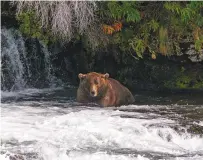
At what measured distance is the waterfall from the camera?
1170cm

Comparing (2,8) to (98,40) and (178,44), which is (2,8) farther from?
(178,44)

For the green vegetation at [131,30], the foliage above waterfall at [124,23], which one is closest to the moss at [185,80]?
the green vegetation at [131,30]

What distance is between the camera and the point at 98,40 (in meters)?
10.8

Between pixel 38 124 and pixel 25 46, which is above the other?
pixel 25 46

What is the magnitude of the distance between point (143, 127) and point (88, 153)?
1419mm

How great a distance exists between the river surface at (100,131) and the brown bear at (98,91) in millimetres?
212

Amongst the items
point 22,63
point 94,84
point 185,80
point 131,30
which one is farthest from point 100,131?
point 22,63

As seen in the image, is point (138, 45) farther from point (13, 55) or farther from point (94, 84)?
point (13, 55)

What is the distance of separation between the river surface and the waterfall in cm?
184

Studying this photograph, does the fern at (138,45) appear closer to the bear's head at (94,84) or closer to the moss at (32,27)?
the bear's head at (94,84)

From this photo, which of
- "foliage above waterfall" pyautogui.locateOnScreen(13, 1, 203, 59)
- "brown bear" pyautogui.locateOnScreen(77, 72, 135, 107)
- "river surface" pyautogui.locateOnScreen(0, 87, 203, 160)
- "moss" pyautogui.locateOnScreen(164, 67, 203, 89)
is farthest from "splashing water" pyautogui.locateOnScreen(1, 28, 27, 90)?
"moss" pyautogui.locateOnScreen(164, 67, 203, 89)

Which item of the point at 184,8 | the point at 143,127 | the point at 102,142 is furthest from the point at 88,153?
the point at 184,8

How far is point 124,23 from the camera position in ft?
35.3

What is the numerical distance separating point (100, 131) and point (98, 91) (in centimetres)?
254
